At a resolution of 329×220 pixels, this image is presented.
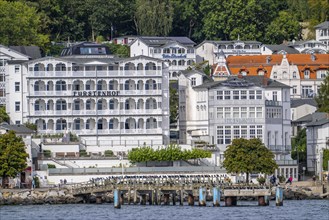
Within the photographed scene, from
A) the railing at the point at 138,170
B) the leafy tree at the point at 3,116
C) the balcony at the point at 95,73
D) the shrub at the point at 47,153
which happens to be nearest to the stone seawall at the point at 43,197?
the railing at the point at 138,170

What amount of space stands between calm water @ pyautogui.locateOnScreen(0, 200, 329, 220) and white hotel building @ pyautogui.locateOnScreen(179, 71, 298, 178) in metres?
30.8

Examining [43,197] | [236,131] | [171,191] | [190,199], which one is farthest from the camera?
[236,131]

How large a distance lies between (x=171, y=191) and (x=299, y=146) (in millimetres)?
44428

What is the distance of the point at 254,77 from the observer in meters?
192

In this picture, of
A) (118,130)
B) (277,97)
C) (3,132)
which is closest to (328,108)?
(277,97)

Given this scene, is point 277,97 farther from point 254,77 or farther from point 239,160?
point 239,160

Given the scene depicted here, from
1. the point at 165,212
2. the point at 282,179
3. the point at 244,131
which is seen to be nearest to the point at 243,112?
the point at 244,131

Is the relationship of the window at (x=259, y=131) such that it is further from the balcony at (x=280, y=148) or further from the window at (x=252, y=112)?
the balcony at (x=280, y=148)

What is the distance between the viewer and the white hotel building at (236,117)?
595 feet

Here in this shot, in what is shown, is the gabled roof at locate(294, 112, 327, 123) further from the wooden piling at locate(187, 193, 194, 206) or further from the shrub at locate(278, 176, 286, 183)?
the wooden piling at locate(187, 193, 194, 206)

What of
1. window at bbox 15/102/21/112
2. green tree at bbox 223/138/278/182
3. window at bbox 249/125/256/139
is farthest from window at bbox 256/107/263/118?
window at bbox 15/102/21/112

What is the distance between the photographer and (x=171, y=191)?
14825 centimetres

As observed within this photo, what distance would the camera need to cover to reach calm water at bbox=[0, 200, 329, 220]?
441 ft

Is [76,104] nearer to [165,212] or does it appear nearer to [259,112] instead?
[259,112]
